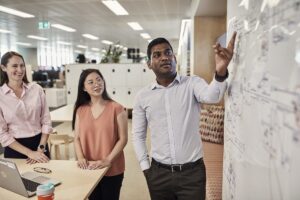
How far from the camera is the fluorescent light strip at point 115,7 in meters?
6.12

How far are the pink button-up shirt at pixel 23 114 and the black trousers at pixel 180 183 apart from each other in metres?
1.12

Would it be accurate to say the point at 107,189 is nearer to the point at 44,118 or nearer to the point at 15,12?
the point at 44,118

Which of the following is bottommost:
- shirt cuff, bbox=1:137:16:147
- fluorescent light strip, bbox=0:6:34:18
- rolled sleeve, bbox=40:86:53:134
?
shirt cuff, bbox=1:137:16:147

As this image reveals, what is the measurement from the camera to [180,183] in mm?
1541

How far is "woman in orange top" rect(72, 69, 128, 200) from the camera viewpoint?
6.23 ft

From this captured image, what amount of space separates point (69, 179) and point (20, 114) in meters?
0.76

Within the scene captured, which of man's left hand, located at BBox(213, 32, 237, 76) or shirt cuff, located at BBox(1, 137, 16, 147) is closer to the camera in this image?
man's left hand, located at BBox(213, 32, 237, 76)

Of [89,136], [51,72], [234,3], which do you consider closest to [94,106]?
[89,136]

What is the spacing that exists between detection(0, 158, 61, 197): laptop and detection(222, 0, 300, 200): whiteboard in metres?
1.09

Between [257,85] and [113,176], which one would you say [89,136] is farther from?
[257,85]

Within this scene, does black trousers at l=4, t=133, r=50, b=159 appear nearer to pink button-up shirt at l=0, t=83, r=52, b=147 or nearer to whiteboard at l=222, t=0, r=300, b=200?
pink button-up shirt at l=0, t=83, r=52, b=147

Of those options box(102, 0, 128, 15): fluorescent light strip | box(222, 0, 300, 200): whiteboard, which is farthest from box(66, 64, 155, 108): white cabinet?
box(222, 0, 300, 200): whiteboard

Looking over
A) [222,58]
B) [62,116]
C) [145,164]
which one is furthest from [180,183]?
[62,116]

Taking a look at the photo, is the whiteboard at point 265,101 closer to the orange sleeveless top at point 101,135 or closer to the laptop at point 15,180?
the orange sleeveless top at point 101,135
